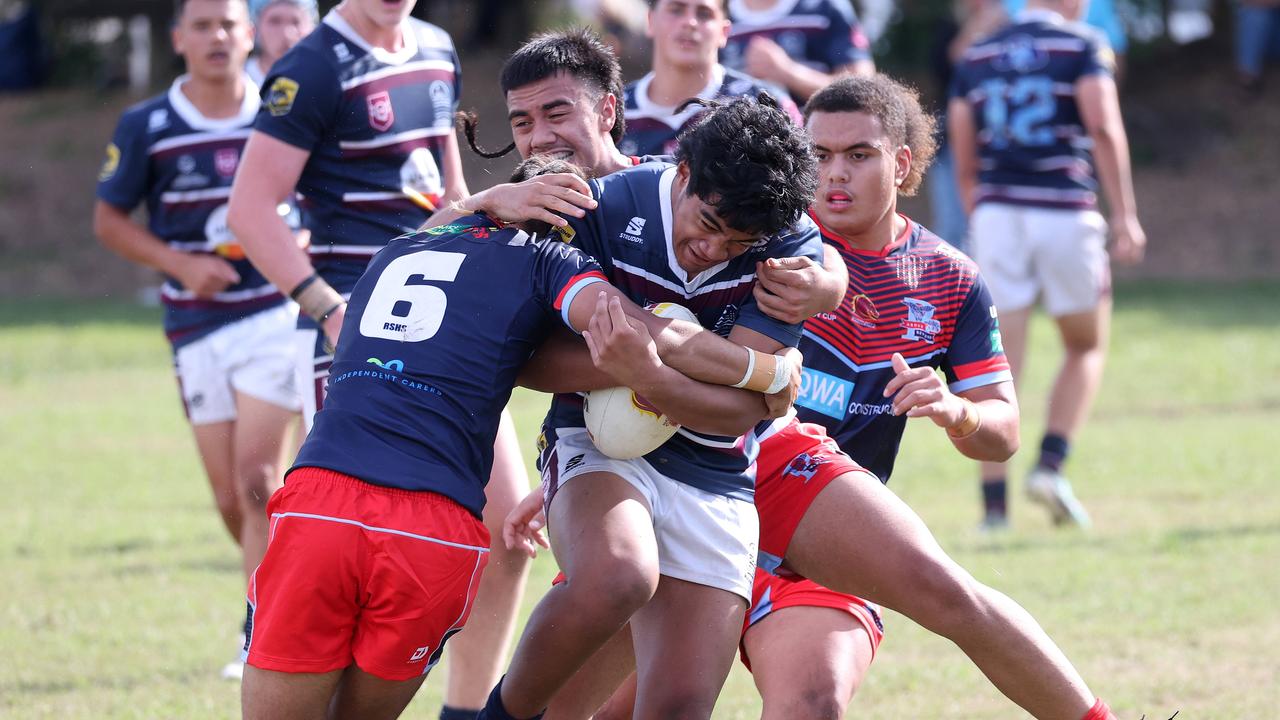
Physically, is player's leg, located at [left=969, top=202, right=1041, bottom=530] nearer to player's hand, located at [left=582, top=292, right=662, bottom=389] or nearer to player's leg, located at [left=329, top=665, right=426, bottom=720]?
player's hand, located at [left=582, top=292, right=662, bottom=389]

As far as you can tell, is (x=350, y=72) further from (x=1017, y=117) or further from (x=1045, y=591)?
(x=1017, y=117)

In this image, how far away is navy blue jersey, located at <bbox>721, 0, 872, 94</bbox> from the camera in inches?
269

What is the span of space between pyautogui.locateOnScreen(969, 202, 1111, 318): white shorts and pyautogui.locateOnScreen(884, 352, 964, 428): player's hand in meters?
4.52

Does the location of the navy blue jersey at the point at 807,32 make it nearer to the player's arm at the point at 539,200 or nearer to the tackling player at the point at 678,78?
the tackling player at the point at 678,78

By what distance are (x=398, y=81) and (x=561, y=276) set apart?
1.62m

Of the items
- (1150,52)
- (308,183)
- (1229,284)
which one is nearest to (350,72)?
(308,183)

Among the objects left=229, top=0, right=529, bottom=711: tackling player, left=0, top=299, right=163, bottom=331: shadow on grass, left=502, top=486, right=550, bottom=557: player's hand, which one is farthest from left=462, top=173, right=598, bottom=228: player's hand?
left=0, top=299, right=163, bottom=331: shadow on grass

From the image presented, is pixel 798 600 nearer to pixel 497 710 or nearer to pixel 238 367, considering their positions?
pixel 497 710

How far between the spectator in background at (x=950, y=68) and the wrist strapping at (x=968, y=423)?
7.68 metres

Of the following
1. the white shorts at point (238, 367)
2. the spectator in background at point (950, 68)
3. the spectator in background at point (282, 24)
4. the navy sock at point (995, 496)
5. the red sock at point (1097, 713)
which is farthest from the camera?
the spectator in background at point (950, 68)

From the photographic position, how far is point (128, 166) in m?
6.25

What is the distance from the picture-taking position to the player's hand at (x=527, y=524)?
4195mm

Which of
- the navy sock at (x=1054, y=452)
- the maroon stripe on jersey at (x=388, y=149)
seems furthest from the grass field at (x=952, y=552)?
the maroon stripe on jersey at (x=388, y=149)

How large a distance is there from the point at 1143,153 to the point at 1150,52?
8.83 ft
